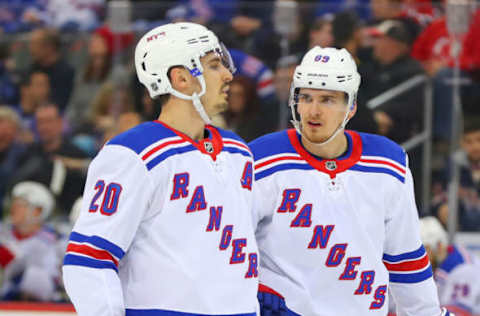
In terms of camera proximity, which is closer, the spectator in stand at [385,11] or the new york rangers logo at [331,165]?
the new york rangers logo at [331,165]

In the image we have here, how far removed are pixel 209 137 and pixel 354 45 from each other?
2538 millimetres

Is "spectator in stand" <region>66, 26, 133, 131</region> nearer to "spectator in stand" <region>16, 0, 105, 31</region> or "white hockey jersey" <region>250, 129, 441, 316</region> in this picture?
"spectator in stand" <region>16, 0, 105, 31</region>

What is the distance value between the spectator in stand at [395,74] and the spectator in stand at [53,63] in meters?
1.70

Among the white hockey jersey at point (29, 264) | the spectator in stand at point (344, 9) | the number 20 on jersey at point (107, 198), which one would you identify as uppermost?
the spectator in stand at point (344, 9)

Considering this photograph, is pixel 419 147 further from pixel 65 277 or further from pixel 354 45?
pixel 65 277

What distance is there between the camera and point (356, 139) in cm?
296

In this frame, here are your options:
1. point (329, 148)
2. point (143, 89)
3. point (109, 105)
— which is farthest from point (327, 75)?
point (109, 105)

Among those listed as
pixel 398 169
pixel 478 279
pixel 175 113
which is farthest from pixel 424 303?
pixel 478 279

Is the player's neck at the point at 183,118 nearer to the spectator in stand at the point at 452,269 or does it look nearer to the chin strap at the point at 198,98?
the chin strap at the point at 198,98

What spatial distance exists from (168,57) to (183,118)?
16cm

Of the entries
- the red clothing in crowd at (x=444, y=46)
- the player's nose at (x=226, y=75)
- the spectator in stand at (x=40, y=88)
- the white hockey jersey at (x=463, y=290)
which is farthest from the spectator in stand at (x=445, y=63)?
the player's nose at (x=226, y=75)

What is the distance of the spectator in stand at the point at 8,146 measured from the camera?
544cm

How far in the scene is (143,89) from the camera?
5.20 metres

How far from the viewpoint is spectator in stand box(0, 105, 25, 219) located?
214 inches
